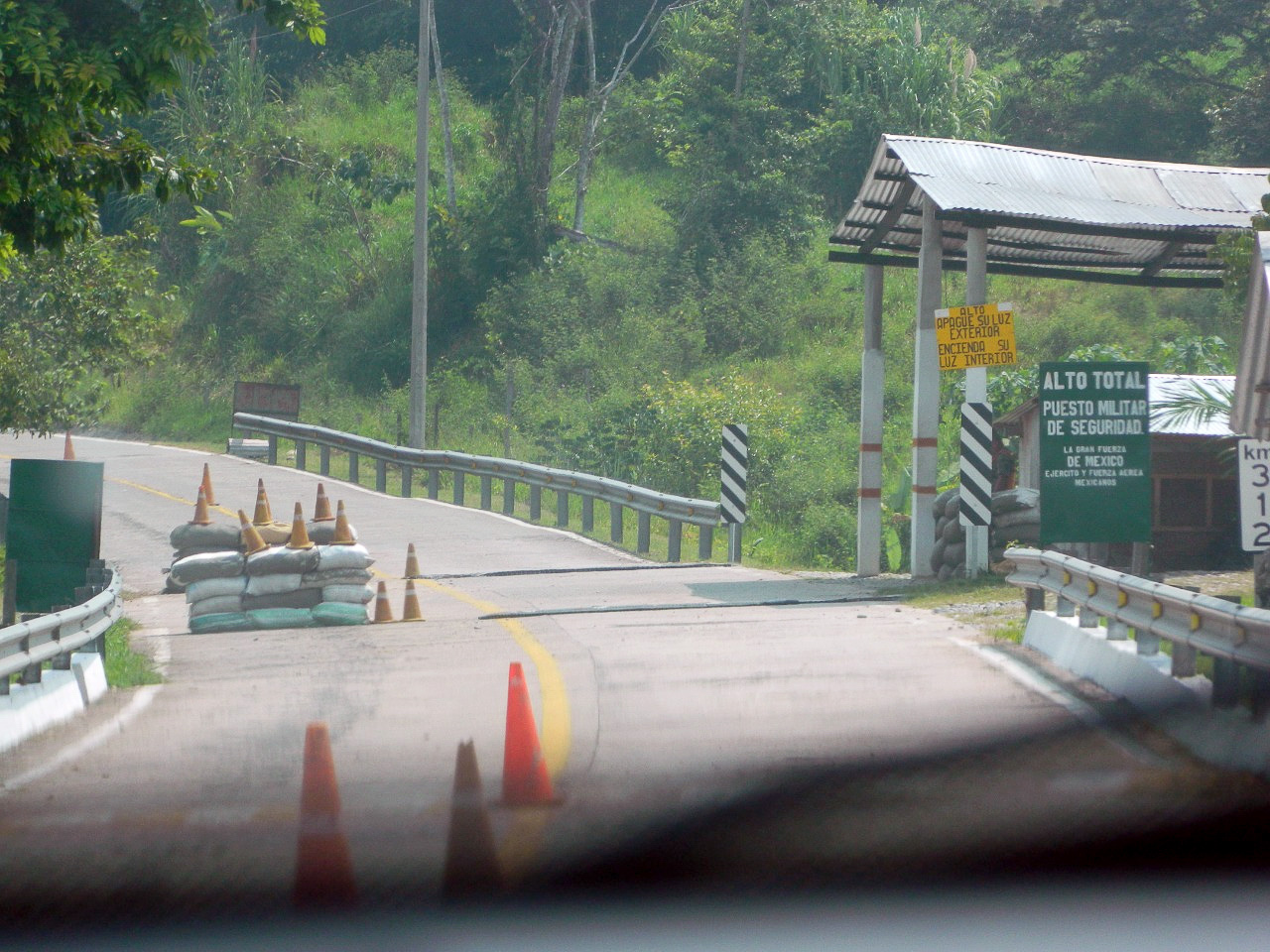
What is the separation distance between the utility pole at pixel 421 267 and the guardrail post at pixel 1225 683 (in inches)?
922

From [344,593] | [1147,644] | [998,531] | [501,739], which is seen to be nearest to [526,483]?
[998,531]

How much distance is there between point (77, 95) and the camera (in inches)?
420

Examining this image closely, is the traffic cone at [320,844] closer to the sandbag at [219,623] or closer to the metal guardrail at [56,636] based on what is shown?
the metal guardrail at [56,636]

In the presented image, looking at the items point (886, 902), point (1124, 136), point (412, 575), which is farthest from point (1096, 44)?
point (886, 902)

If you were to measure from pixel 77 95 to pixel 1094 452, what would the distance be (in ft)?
26.0

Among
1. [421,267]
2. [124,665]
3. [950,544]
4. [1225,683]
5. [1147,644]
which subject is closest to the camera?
[1225,683]

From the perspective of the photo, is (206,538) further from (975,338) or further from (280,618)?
(975,338)

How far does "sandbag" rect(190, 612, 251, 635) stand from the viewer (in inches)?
585

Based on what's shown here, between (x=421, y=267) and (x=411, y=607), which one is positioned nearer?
(x=411, y=607)

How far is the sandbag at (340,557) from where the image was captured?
49.0 ft

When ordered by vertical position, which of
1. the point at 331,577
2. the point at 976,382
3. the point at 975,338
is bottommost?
the point at 331,577

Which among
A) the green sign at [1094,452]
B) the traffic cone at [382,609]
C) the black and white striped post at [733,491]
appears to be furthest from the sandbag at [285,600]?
the black and white striped post at [733,491]

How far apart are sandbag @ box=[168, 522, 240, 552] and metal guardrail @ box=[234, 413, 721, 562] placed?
6347mm

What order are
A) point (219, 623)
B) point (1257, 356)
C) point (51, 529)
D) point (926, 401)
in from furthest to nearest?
point (926, 401) → point (219, 623) → point (51, 529) → point (1257, 356)
